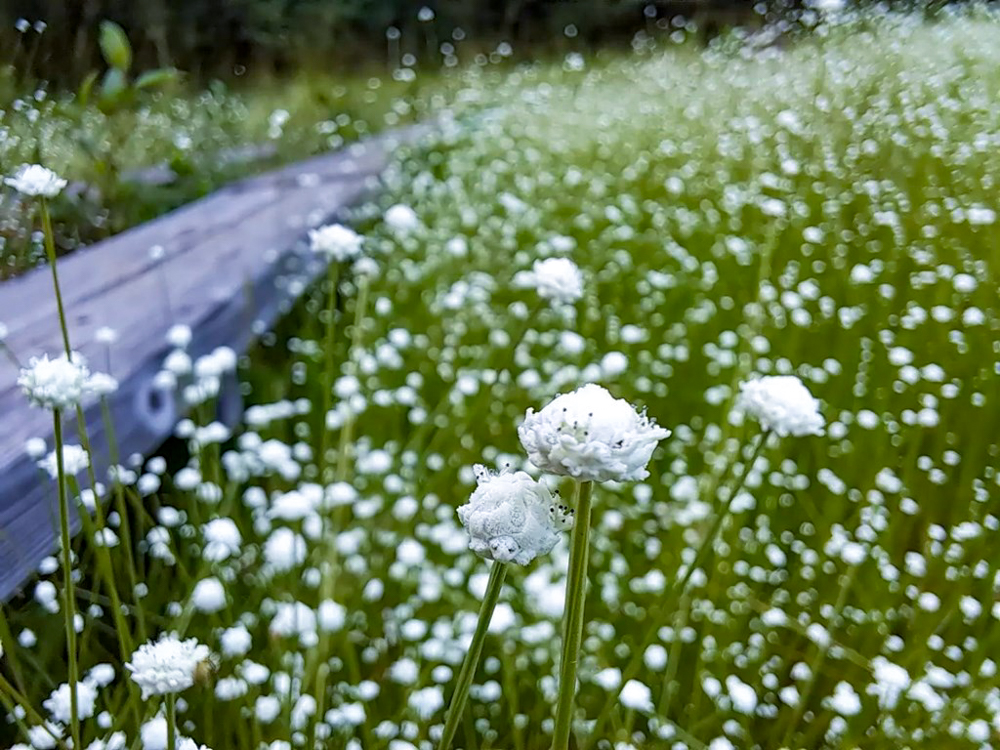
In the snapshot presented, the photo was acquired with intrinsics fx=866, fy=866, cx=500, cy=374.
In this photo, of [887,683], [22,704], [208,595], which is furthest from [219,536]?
[887,683]

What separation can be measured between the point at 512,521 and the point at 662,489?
1.18 meters

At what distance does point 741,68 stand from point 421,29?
81 centimetres

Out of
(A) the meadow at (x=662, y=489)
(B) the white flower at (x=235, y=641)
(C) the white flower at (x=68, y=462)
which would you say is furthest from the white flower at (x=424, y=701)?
(C) the white flower at (x=68, y=462)

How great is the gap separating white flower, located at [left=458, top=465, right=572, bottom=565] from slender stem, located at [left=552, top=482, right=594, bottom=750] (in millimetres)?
18

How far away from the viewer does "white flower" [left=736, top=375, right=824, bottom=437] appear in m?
0.83

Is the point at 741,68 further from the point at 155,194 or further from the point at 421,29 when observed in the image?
the point at 155,194

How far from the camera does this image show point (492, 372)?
199cm

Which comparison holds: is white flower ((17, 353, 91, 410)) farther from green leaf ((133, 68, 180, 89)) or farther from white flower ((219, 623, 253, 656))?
green leaf ((133, 68, 180, 89))

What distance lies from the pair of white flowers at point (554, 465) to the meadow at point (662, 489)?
0.07 m

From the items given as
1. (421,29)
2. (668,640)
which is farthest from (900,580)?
(421,29)

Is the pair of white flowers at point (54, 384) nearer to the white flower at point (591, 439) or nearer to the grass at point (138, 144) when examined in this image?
the grass at point (138, 144)

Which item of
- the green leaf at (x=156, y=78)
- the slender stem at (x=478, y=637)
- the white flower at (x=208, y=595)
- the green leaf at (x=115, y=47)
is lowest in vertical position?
the white flower at (x=208, y=595)

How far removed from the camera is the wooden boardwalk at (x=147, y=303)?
3.20ft

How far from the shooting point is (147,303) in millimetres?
1478
